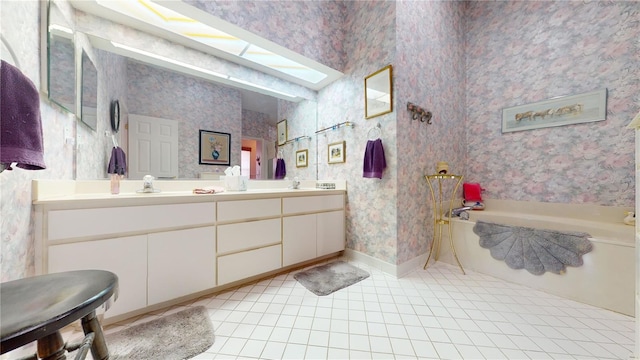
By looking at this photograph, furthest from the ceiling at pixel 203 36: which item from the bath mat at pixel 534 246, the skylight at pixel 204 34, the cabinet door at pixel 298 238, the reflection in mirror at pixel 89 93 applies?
the bath mat at pixel 534 246

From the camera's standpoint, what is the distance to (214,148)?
6.89 ft

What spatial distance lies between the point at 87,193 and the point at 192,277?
38.2 inches

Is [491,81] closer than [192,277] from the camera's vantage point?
No

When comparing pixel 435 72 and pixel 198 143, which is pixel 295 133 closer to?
pixel 198 143

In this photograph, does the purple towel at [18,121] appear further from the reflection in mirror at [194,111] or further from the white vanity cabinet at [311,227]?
the white vanity cabinet at [311,227]

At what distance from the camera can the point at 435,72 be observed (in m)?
2.49

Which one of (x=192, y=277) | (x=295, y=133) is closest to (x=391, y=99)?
(x=295, y=133)

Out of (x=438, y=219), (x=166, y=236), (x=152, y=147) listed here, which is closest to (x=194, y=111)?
(x=152, y=147)

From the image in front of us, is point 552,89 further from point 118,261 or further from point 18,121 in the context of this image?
point 118,261

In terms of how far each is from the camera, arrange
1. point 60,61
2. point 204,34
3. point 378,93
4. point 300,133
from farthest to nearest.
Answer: point 300,133 < point 378,93 < point 204,34 < point 60,61

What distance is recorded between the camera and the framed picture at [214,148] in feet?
6.70

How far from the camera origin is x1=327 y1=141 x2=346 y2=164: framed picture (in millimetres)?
2562

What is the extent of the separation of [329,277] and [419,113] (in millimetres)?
1941

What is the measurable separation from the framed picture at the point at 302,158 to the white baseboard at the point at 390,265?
1.26 metres
